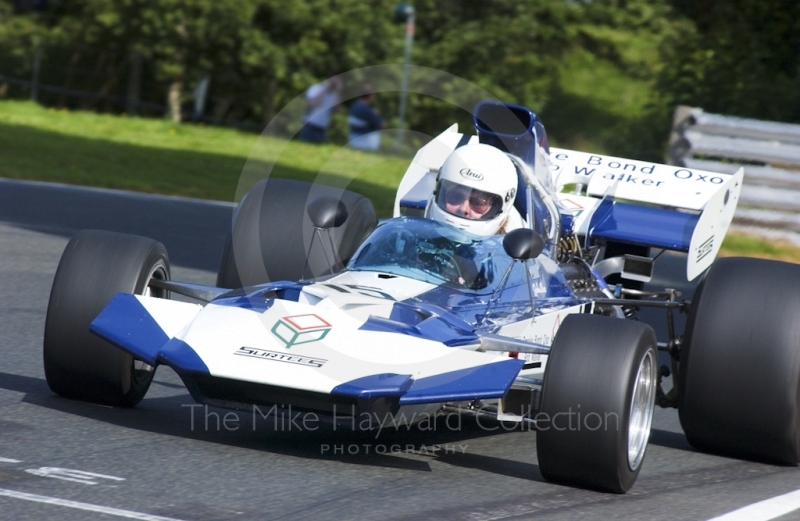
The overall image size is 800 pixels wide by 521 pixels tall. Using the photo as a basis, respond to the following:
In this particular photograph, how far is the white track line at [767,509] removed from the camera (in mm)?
4961

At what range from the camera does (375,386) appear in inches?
195

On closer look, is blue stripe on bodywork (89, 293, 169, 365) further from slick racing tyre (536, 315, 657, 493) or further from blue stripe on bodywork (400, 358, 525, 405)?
slick racing tyre (536, 315, 657, 493)

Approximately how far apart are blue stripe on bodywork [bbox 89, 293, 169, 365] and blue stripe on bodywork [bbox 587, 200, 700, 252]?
11.6 ft

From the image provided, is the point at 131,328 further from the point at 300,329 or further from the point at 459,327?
the point at 459,327

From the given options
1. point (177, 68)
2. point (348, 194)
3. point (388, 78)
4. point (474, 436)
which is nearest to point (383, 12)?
point (388, 78)

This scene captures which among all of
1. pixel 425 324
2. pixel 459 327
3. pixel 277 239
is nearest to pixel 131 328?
pixel 425 324

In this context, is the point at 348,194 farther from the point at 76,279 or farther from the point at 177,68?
the point at 177,68

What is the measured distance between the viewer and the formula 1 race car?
509 cm

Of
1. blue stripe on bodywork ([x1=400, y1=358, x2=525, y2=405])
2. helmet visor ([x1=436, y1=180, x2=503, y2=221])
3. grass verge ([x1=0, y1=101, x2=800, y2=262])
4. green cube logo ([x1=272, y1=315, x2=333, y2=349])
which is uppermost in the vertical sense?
helmet visor ([x1=436, y1=180, x2=503, y2=221])

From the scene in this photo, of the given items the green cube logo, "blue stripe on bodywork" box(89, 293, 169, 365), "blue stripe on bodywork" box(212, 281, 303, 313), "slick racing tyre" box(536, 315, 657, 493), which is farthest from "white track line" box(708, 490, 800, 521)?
"blue stripe on bodywork" box(89, 293, 169, 365)

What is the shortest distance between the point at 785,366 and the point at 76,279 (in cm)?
342

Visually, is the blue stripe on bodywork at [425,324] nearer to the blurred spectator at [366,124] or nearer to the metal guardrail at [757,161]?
the metal guardrail at [757,161]

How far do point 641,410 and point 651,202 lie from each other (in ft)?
9.89

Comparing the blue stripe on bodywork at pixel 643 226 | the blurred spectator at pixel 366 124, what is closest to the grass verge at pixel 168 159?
the blurred spectator at pixel 366 124
